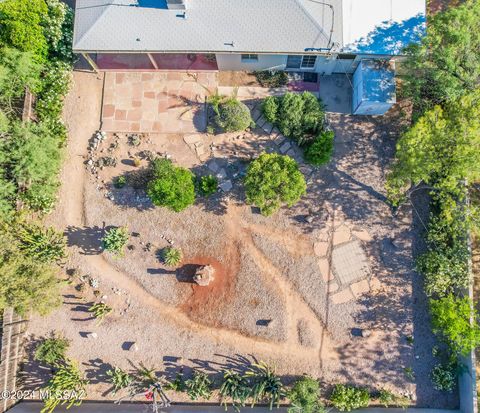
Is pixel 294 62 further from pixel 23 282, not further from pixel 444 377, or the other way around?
pixel 444 377

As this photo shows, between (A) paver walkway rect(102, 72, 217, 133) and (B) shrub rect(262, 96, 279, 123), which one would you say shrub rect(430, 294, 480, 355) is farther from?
(A) paver walkway rect(102, 72, 217, 133)

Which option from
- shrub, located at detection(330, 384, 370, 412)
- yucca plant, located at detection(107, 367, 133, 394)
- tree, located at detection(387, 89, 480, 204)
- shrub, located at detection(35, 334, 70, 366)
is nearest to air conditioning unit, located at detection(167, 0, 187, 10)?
tree, located at detection(387, 89, 480, 204)

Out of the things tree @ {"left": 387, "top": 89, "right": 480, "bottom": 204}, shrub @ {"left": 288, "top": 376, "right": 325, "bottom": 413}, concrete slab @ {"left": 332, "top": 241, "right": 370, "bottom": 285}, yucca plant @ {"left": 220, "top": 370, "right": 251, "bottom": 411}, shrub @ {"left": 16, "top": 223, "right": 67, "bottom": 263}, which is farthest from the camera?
concrete slab @ {"left": 332, "top": 241, "right": 370, "bottom": 285}

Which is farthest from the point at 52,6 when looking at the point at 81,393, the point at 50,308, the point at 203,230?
the point at 81,393

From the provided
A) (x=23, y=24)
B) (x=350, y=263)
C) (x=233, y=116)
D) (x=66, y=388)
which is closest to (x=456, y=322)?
(x=350, y=263)

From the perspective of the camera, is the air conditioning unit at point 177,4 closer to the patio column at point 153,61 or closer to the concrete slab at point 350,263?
the patio column at point 153,61

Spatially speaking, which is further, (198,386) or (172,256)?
(172,256)
